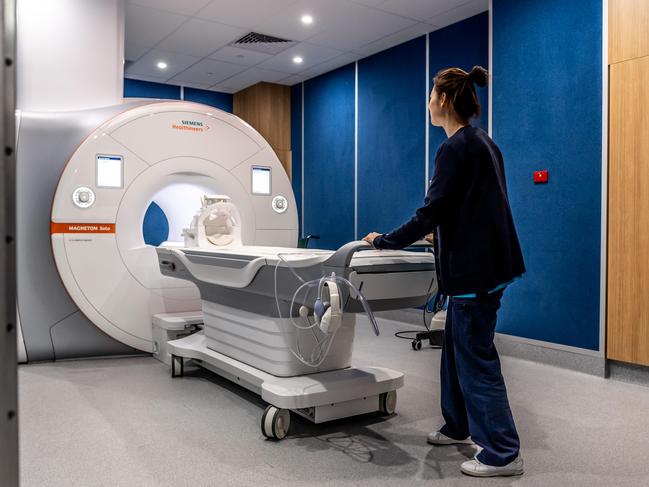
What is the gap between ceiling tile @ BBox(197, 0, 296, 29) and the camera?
4.07m

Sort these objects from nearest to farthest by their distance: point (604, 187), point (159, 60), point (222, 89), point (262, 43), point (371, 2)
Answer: point (604, 187)
point (371, 2)
point (262, 43)
point (159, 60)
point (222, 89)

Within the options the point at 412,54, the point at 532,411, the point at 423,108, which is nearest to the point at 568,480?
the point at 532,411

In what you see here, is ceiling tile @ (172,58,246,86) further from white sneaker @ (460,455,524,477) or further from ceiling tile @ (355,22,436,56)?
white sneaker @ (460,455,524,477)

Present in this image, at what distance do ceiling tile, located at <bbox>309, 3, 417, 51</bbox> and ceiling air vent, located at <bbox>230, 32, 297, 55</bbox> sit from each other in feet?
0.89

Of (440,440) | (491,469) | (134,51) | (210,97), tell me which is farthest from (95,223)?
(210,97)

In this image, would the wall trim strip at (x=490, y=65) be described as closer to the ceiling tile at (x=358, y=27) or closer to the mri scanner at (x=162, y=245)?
the ceiling tile at (x=358, y=27)

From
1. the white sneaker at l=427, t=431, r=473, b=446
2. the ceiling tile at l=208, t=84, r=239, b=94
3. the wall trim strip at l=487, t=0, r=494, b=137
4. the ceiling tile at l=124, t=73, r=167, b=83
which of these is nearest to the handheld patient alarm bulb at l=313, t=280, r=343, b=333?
the white sneaker at l=427, t=431, r=473, b=446

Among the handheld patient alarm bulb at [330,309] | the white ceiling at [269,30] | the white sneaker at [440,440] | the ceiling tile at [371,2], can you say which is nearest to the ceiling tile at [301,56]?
the white ceiling at [269,30]

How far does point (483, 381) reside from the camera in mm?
1819

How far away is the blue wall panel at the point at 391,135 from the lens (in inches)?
185

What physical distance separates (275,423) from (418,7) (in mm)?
3269

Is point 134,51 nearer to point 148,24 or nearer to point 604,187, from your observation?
point 148,24

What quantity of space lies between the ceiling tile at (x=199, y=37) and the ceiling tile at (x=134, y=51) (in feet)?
0.57

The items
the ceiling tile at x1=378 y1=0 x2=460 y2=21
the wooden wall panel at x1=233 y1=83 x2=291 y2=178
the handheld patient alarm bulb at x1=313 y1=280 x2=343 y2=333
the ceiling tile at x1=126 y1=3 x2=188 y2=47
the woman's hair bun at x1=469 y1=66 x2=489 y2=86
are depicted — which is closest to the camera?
the handheld patient alarm bulb at x1=313 y1=280 x2=343 y2=333
